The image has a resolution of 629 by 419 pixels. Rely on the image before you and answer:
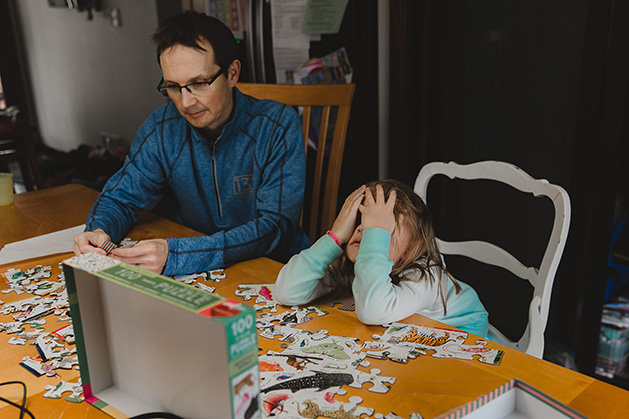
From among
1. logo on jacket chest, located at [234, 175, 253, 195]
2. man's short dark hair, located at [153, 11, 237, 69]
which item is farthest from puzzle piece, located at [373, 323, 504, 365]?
man's short dark hair, located at [153, 11, 237, 69]

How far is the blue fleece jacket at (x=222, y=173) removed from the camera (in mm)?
1637

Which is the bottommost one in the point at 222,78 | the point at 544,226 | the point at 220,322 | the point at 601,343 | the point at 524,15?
the point at 601,343

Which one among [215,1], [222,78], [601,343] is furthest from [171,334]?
[215,1]

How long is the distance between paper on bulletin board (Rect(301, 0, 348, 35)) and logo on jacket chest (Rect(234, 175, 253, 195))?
4.35ft

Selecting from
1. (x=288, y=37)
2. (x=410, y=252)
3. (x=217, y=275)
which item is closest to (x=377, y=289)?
(x=410, y=252)

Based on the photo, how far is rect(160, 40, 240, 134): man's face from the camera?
153 centimetres

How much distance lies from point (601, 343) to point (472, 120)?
1.06 meters

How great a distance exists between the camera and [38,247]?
5.18 feet

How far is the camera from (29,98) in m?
6.69

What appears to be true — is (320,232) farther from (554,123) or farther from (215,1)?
(215,1)

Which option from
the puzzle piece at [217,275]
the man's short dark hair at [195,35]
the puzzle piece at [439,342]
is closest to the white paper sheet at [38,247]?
the puzzle piece at [217,275]

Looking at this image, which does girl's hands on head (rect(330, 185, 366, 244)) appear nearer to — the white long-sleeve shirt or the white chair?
the white long-sleeve shirt

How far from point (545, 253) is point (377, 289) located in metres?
0.48

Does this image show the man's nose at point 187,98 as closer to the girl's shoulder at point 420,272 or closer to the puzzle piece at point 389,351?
the girl's shoulder at point 420,272
